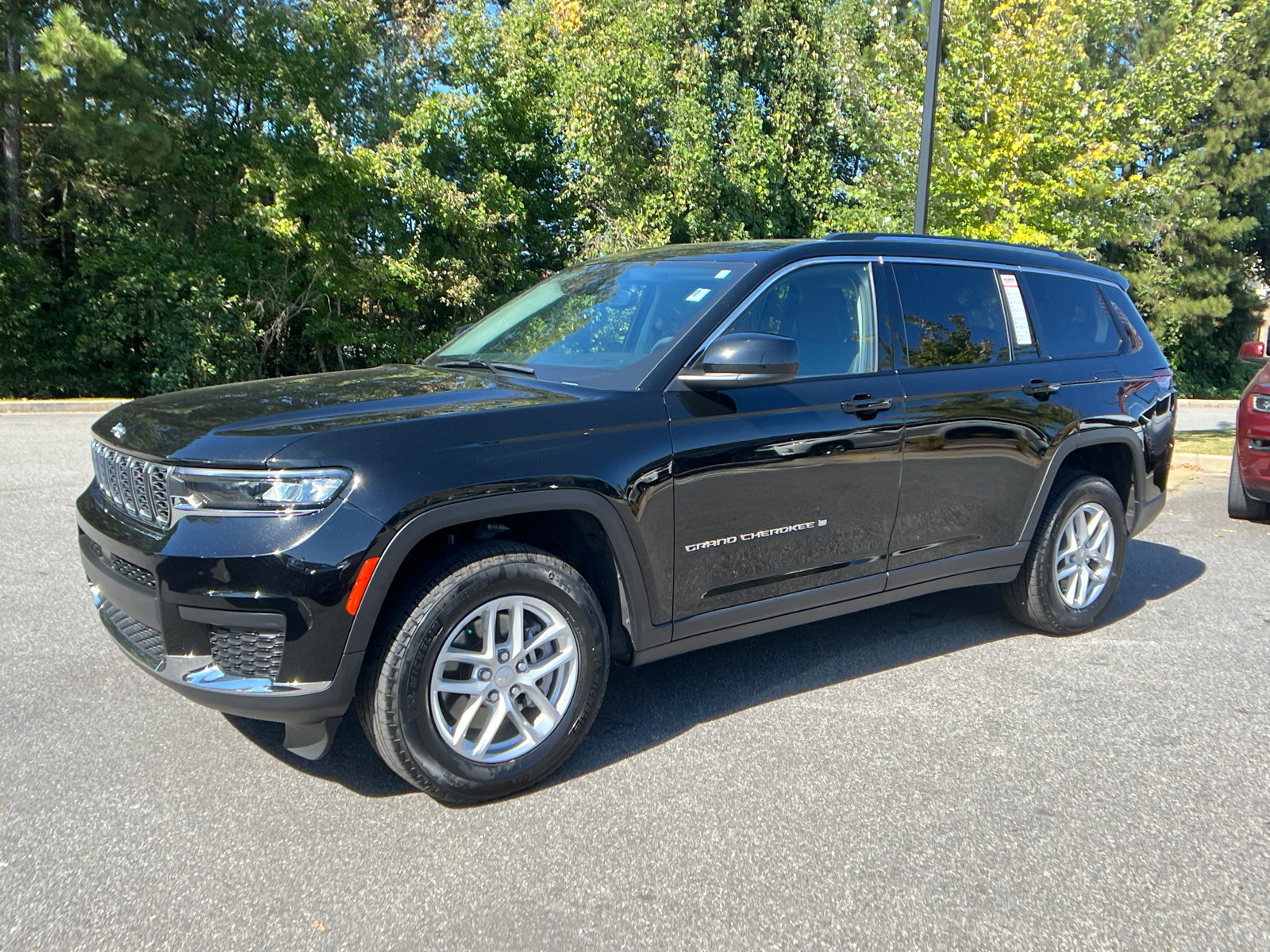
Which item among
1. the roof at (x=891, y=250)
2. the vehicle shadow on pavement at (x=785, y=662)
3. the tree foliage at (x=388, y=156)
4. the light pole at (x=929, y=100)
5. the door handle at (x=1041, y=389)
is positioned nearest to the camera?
the vehicle shadow on pavement at (x=785, y=662)

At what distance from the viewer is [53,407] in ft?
51.4

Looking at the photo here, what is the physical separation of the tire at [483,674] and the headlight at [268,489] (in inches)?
16.2

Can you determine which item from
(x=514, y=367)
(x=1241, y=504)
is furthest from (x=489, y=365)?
(x=1241, y=504)

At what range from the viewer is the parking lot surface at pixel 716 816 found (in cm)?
268

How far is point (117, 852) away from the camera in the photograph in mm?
2947

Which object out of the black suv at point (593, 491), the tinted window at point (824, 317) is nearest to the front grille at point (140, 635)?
the black suv at point (593, 491)

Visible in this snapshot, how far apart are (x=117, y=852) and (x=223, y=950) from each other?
0.65 meters

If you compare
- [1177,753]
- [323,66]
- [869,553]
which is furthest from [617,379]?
[323,66]

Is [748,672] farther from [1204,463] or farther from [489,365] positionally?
[1204,463]

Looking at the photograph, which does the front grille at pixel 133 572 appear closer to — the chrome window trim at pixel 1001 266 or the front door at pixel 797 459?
the front door at pixel 797 459

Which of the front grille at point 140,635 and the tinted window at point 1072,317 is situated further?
the tinted window at point 1072,317

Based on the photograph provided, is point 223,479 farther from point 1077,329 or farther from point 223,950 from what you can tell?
point 1077,329

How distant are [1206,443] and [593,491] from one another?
11.3 m

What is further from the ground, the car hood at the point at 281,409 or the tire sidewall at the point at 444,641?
the car hood at the point at 281,409
